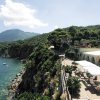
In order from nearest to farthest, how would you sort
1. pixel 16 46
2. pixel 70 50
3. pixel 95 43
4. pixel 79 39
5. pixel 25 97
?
pixel 25 97, pixel 70 50, pixel 95 43, pixel 79 39, pixel 16 46

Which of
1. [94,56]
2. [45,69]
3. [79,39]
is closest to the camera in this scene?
[94,56]

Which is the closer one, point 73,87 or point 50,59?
point 73,87

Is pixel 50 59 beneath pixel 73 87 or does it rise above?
above

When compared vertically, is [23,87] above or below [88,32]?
below

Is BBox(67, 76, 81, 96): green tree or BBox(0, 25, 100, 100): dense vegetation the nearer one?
BBox(67, 76, 81, 96): green tree

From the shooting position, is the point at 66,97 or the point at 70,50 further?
the point at 70,50

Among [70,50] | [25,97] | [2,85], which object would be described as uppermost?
[70,50]

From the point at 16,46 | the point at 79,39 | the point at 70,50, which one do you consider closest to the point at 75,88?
the point at 70,50

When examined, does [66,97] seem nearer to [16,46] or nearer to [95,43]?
[95,43]

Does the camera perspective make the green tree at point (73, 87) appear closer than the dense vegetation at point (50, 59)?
Yes

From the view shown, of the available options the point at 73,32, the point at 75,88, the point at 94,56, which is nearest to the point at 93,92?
the point at 75,88
